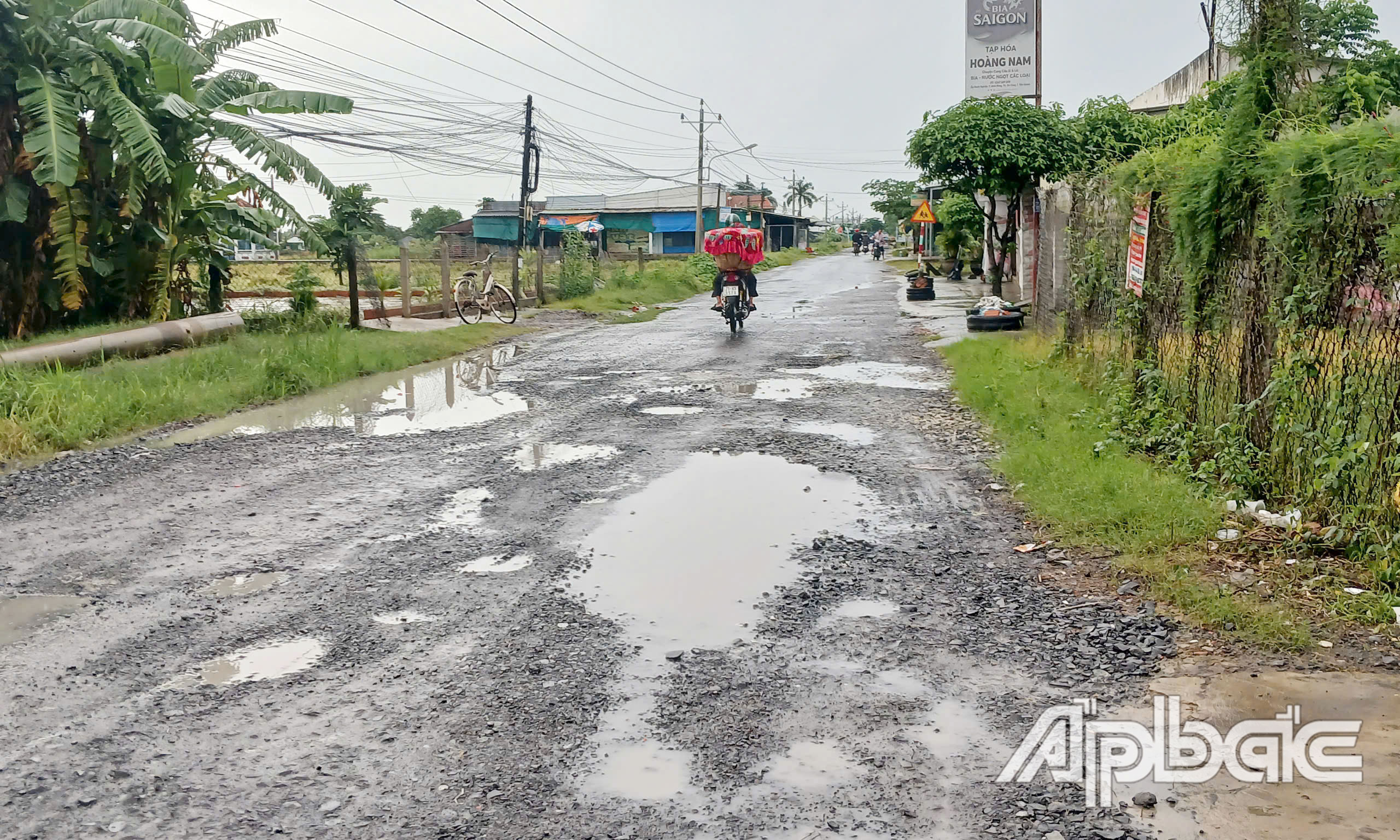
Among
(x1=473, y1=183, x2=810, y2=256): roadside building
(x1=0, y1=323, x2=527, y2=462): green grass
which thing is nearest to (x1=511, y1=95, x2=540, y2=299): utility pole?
(x1=0, y1=323, x2=527, y2=462): green grass

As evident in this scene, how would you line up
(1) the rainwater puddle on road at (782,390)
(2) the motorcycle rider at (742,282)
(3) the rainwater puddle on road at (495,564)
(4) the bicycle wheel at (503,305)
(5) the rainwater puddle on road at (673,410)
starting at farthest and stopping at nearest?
(4) the bicycle wheel at (503,305)
(2) the motorcycle rider at (742,282)
(1) the rainwater puddle on road at (782,390)
(5) the rainwater puddle on road at (673,410)
(3) the rainwater puddle on road at (495,564)

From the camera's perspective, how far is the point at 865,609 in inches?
204

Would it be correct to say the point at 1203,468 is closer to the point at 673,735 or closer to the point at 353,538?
the point at 673,735

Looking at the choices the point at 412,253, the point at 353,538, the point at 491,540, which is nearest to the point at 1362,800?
the point at 491,540

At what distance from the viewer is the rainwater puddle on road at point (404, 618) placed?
505 cm

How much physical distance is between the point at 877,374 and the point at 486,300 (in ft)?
34.7

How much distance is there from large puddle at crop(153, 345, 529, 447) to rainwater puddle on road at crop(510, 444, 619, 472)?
1469 mm

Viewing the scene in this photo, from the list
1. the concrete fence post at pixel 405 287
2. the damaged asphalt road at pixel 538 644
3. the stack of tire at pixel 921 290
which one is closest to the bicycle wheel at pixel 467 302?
the concrete fence post at pixel 405 287

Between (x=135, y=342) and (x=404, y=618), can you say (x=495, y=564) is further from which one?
(x=135, y=342)

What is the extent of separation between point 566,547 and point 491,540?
475 mm

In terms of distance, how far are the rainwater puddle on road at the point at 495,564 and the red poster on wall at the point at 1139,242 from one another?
5407 millimetres

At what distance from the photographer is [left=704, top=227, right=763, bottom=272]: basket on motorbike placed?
18.4 m

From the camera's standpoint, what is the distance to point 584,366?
48.6ft

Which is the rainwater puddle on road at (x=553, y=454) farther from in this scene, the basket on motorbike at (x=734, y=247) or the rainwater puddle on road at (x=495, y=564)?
the basket on motorbike at (x=734, y=247)
